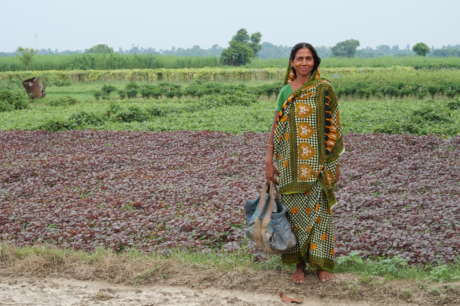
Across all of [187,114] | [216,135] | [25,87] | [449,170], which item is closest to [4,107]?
[25,87]

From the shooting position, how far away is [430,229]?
641 centimetres

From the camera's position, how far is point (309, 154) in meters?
4.71

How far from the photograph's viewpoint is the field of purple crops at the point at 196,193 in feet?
21.3

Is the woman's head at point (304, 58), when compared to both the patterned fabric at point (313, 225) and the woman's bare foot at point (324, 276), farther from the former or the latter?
the woman's bare foot at point (324, 276)

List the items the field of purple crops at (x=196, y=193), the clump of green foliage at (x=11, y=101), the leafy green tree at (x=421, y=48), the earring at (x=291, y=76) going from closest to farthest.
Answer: the earring at (x=291, y=76) < the field of purple crops at (x=196, y=193) < the clump of green foliage at (x=11, y=101) < the leafy green tree at (x=421, y=48)

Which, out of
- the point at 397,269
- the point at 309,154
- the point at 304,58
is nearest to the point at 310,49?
the point at 304,58

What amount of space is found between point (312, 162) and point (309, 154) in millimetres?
71

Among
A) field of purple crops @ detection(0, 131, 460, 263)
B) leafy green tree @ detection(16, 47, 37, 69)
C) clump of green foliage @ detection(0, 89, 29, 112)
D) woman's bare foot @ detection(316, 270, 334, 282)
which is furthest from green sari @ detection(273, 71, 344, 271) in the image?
leafy green tree @ detection(16, 47, 37, 69)

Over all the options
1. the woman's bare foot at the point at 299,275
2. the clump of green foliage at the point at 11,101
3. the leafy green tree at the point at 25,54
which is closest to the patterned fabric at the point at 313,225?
the woman's bare foot at the point at 299,275

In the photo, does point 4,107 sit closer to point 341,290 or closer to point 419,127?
point 419,127

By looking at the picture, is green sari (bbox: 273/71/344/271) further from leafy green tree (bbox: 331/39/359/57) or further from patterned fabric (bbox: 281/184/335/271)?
leafy green tree (bbox: 331/39/359/57)

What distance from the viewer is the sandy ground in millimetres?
4754

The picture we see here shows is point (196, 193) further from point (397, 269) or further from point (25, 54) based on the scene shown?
point (25, 54)

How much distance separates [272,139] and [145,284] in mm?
1779
